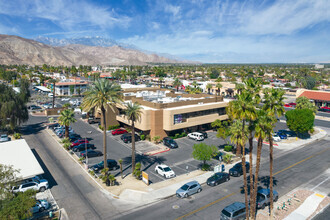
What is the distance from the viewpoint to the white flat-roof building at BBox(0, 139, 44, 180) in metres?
31.0

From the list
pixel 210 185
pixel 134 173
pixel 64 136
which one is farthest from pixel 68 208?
pixel 64 136

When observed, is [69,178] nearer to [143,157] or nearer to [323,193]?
[143,157]

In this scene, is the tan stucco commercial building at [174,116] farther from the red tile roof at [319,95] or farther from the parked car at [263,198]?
the red tile roof at [319,95]

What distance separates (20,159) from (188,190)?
82.9ft

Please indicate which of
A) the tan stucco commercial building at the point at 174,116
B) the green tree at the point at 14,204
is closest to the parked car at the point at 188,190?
the green tree at the point at 14,204

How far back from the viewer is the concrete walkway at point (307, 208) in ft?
85.8

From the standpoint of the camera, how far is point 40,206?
26.3 meters

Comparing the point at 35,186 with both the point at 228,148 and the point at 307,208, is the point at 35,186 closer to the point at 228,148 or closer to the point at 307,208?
the point at 228,148

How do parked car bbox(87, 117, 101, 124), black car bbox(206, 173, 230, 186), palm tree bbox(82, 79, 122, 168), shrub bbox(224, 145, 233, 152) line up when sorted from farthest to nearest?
parked car bbox(87, 117, 101, 124), shrub bbox(224, 145, 233, 152), black car bbox(206, 173, 230, 186), palm tree bbox(82, 79, 122, 168)

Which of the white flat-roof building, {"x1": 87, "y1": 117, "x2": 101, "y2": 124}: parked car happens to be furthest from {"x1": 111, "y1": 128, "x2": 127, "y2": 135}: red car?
the white flat-roof building

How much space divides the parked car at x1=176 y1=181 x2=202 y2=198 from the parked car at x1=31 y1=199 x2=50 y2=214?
15843 millimetres

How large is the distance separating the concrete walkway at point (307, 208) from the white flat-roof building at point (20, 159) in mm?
32246

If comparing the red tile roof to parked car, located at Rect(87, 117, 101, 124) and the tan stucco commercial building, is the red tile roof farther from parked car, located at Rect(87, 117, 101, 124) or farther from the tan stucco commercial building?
parked car, located at Rect(87, 117, 101, 124)

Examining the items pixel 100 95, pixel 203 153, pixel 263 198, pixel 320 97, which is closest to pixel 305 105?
pixel 320 97
